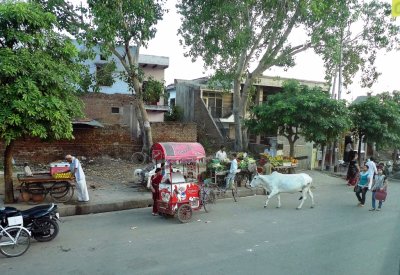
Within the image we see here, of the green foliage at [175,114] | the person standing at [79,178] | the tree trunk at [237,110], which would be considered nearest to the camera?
the person standing at [79,178]

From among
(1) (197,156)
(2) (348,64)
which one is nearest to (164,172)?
(1) (197,156)

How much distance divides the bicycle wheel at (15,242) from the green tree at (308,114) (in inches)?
564

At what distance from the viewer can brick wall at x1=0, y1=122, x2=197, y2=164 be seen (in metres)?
18.7

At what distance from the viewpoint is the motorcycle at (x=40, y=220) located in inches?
310

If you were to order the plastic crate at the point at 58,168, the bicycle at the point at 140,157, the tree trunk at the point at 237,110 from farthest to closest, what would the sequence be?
the tree trunk at the point at 237,110
the bicycle at the point at 140,157
the plastic crate at the point at 58,168

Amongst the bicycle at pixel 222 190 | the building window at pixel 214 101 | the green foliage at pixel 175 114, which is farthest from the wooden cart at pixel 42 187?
the green foliage at pixel 175 114

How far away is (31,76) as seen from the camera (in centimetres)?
959

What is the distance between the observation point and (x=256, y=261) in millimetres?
6961

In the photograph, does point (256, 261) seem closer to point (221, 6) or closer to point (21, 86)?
point (21, 86)

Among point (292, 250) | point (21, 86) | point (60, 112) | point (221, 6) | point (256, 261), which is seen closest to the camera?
point (256, 261)

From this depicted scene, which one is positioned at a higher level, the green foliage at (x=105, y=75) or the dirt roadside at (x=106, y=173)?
the green foliage at (x=105, y=75)

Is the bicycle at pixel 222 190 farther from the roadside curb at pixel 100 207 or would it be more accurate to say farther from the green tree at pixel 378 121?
the green tree at pixel 378 121

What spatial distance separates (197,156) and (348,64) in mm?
16349

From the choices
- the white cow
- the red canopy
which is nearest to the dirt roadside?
the red canopy
